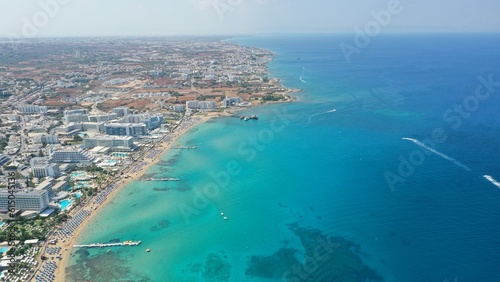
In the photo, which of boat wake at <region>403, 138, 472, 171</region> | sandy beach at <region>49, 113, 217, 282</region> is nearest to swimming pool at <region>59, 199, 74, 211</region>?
sandy beach at <region>49, 113, 217, 282</region>

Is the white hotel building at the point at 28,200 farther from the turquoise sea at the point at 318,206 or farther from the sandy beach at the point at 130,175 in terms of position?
the turquoise sea at the point at 318,206

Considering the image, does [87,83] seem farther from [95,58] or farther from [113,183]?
[113,183]

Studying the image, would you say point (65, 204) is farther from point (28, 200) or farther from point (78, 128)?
point (78, 128)

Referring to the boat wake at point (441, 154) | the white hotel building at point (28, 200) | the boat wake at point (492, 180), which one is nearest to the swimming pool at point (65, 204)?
the white hotel building at point (28, 200)

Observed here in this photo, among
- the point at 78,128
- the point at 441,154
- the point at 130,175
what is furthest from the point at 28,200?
the point at 441,154

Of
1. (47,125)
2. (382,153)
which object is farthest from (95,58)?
(382,153)

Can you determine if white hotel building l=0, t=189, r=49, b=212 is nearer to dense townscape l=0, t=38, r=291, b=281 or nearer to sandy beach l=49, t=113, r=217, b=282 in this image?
dense townscape l=0, t=38, r=291, b=281
